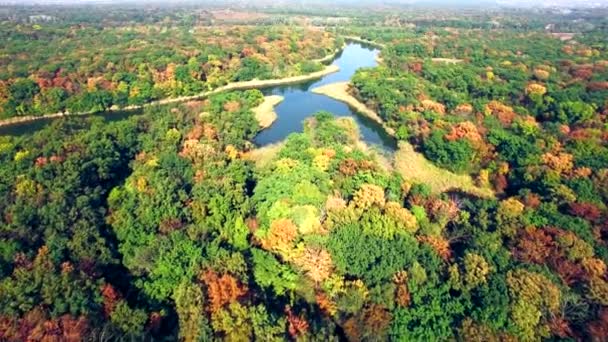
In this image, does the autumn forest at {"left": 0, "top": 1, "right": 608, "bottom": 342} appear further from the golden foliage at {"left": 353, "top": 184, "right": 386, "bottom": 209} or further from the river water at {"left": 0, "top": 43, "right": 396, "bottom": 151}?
the river water at {"left": 0, "top": 43, "right": 396, "bottom": 151}

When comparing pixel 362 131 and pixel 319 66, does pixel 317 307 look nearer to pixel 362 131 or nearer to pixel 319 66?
pixel 362 131

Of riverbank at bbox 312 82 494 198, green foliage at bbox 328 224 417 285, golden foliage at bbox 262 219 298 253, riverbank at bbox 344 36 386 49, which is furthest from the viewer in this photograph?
riverbank at bbox 344 36 386 49

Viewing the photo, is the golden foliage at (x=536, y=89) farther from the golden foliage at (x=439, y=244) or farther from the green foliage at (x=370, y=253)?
the green foliage at (x=370, y=253)

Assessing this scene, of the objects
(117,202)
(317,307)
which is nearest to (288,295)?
(317,307)

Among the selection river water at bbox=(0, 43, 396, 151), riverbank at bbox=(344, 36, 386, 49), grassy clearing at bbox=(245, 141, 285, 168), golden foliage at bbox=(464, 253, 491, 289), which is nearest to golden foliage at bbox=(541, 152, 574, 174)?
river water at bbox=(0, 43, 396, 151)

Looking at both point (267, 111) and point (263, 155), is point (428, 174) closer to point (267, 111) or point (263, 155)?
point (263, 155)

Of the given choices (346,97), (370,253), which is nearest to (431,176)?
(370,253)

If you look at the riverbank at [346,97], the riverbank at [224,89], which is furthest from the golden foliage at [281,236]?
the riverbank at [224,89]
